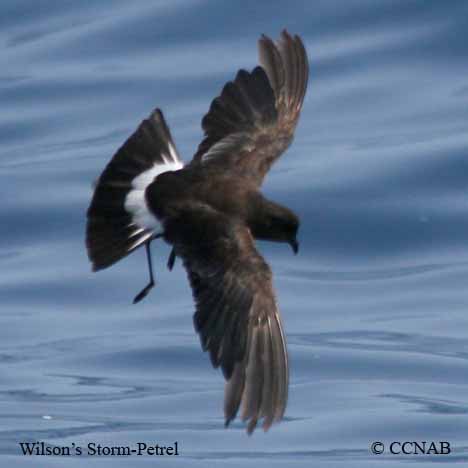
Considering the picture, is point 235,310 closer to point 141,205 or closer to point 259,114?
point 141,205

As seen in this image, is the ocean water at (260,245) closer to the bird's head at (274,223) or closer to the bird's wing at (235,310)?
the bird's head at (274,223)

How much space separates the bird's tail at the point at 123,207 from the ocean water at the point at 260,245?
2.18 m

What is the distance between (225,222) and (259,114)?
3.73 ft

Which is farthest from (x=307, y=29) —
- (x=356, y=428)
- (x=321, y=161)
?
(x=356, y=428)

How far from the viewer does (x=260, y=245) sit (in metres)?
13.1

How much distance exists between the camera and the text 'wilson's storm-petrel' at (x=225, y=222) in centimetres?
805

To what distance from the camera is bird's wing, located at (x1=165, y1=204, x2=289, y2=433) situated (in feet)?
26.1

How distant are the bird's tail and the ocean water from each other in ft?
7.15

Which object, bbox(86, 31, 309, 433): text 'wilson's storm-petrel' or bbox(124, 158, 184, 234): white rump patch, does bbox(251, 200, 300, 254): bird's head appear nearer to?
bbox(86, 31, 309, 433): text 'wilson's storm-petrel'

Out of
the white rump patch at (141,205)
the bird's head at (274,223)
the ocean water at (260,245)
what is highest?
the white rump patch at (141,205)

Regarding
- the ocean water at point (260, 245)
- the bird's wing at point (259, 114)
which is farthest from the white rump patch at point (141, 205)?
the ocean water at point (260, 245)

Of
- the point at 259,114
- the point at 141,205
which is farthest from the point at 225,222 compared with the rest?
the point at 259,114

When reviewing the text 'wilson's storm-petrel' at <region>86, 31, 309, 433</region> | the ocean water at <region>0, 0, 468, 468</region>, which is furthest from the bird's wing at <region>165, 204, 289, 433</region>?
the ocean water at <region>0, 0, 468, 468</region>

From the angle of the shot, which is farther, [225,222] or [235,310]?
[225,222]
